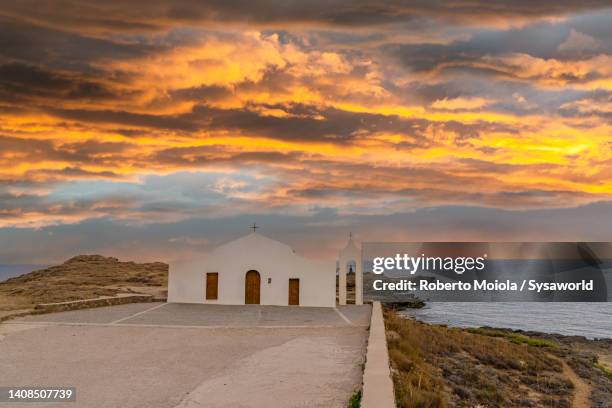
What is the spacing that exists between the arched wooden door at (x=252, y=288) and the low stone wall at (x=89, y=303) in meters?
5.51

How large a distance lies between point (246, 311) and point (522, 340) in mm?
18555

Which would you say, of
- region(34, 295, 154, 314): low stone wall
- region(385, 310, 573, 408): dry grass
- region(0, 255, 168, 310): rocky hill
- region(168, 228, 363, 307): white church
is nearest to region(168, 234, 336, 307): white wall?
region(168, 228, 363, 307): white church

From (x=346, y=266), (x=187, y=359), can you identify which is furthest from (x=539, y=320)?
(x=187, y=359)

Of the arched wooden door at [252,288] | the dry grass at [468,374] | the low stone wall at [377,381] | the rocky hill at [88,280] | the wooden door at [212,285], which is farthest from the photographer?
the rocky hill at [88,280]

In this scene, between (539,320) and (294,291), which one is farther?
(539,320)

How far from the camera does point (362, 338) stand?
16.8m

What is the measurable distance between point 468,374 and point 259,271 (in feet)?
51.4

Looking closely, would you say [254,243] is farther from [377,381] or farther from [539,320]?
[539,320]

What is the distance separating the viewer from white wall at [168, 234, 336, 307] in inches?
1219

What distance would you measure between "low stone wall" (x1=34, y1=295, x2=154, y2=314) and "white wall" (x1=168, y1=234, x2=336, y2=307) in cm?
176

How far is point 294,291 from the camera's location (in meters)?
31.0

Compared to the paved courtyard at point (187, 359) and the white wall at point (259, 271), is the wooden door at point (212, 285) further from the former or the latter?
the paved courtyard at point (187, 359)

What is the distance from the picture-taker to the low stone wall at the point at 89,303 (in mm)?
23269

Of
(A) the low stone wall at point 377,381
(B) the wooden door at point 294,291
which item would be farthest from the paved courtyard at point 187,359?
(B) the wooden door at point 294,291
